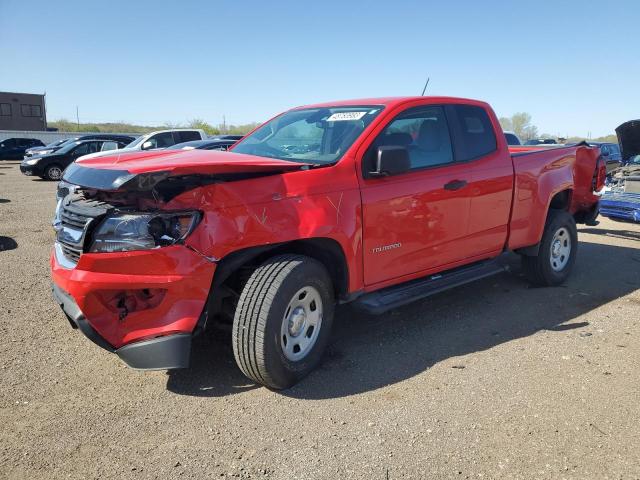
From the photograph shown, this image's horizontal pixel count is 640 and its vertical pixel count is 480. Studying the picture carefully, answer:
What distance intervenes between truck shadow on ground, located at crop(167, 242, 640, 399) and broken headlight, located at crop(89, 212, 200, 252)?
41.9 inches

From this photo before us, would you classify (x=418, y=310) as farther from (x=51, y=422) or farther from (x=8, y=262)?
(x=8, y=262)

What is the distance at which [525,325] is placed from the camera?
4.62m

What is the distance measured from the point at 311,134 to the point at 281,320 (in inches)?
69.2

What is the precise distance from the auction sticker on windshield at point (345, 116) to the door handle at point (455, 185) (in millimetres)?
915

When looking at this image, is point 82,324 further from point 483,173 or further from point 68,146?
point 68,146

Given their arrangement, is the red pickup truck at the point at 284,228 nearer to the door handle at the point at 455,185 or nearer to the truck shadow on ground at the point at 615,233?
the door handle at the point at 455,185

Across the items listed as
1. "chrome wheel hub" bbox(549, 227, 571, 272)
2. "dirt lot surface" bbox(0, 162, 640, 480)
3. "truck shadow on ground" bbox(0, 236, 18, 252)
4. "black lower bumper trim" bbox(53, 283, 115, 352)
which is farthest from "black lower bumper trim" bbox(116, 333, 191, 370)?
"truck shadow on ground" bbox(0, 236, 18, 252)

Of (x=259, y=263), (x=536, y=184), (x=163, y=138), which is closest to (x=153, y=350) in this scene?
(x=259, y=263)

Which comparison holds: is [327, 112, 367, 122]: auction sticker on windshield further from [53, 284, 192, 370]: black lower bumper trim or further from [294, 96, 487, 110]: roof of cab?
[53, 284, 192, 370]: black lower bumper trim

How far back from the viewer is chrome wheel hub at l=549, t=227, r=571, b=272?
5.73 m

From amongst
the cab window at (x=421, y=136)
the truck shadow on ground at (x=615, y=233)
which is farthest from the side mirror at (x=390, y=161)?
the truck shadow on ground at (x=615, y=233)

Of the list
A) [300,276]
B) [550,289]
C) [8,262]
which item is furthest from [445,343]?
[8,262]

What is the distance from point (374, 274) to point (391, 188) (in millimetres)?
656

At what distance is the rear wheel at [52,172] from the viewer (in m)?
18.5
